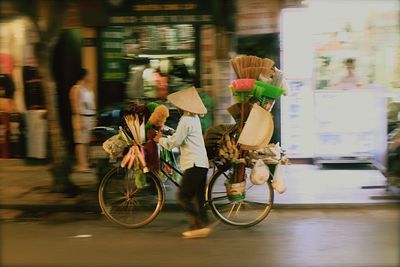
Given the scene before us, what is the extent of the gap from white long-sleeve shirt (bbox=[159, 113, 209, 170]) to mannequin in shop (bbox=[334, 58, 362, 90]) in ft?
15.8

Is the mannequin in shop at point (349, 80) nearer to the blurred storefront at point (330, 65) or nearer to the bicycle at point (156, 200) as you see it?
the blurred storefront at point (330, 65)

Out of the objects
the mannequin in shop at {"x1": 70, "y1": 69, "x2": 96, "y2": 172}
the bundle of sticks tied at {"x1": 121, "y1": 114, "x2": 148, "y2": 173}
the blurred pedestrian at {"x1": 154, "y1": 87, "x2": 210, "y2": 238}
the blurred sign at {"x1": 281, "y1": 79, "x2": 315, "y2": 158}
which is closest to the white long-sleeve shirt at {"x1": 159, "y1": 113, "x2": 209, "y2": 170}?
the blurred pedestrian at {"x1": 154, "y1": 87, "x2": 210, "y2": 238}

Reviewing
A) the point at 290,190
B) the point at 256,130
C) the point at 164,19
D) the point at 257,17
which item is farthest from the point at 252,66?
the point at 164,19

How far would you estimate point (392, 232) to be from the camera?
6.75 metres

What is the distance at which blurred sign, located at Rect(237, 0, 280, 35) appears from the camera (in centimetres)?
964

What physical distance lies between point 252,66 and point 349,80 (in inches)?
164

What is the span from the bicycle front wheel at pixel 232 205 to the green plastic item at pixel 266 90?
939 mm

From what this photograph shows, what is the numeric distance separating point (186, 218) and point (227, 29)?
4151 millimetres

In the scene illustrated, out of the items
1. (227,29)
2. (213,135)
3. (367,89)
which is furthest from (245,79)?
(367,89)

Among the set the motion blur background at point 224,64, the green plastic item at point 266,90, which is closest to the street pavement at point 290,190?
the motion blur background at point 224,64

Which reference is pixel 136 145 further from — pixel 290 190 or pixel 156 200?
pixel 290 190

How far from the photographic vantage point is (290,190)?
8859 millimetres

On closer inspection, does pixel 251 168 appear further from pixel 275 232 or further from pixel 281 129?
pixel 281 129

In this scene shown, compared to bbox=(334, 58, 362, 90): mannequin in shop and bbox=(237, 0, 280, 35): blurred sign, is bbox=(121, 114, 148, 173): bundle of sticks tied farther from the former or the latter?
bbox=(334, 58, 362, 90): mannequin in shop
